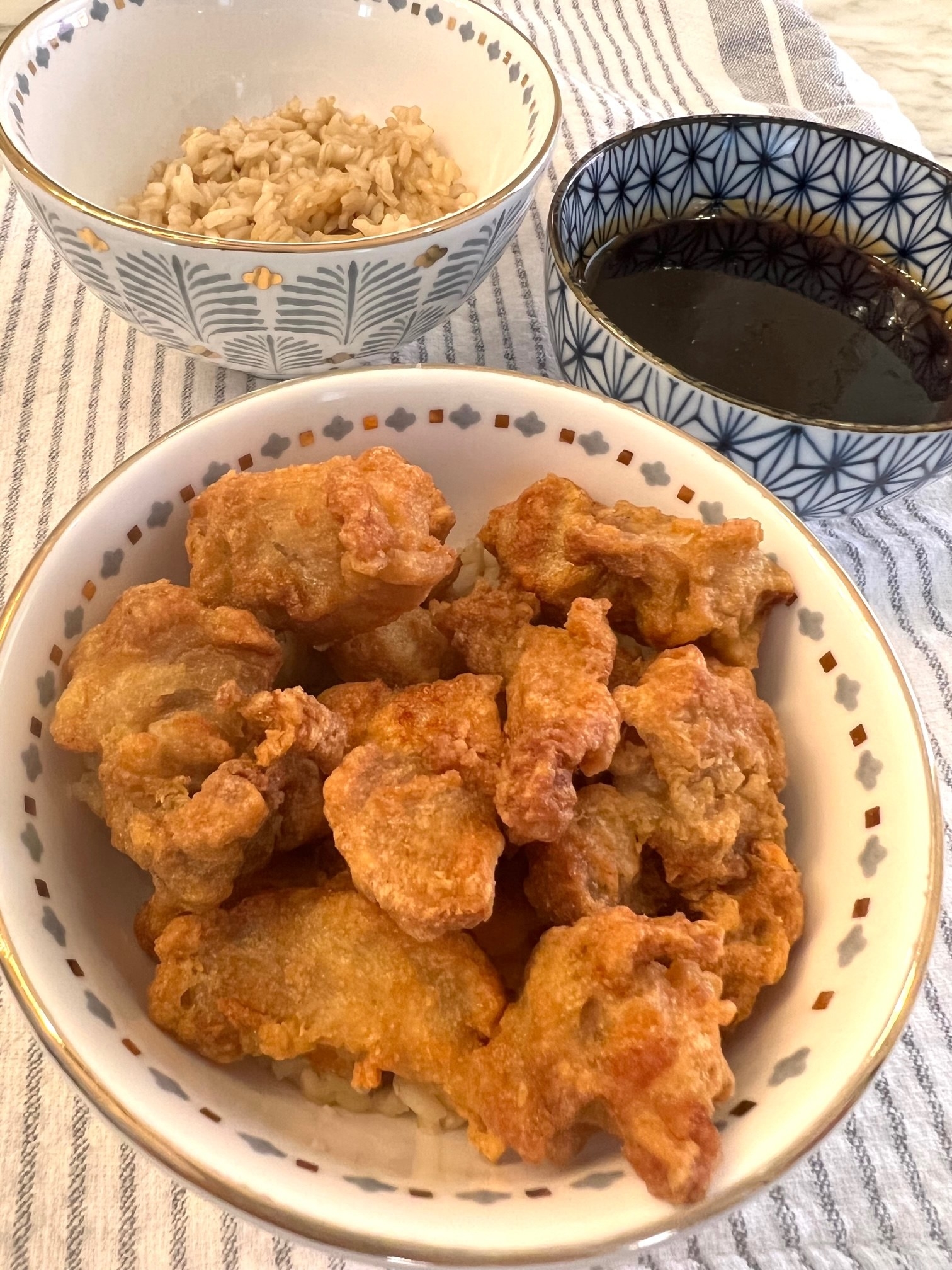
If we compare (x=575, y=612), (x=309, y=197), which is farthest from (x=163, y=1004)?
(x=309, y=197)

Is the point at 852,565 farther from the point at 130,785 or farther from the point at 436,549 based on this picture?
the point at 130,785

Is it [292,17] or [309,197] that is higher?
[292,17]

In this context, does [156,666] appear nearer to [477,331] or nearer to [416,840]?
[416,840]

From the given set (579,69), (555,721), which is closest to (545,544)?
(555,721)

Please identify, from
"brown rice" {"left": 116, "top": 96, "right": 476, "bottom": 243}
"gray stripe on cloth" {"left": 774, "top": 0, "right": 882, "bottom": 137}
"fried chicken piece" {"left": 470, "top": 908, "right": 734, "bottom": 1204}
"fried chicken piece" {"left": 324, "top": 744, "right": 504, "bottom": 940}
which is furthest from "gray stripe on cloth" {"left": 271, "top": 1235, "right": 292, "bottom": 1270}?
"gray stripe on cloth" {"left": 774, "top": 0, "right": 882, "bottom": 137}

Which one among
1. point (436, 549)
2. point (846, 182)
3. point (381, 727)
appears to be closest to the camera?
point (381, 727)

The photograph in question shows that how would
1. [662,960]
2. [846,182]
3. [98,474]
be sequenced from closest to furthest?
1. [662,960]
2. [98,474]
3. [846,182]

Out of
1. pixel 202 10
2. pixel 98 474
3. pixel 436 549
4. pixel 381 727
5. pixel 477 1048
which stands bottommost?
pixel 98 474
